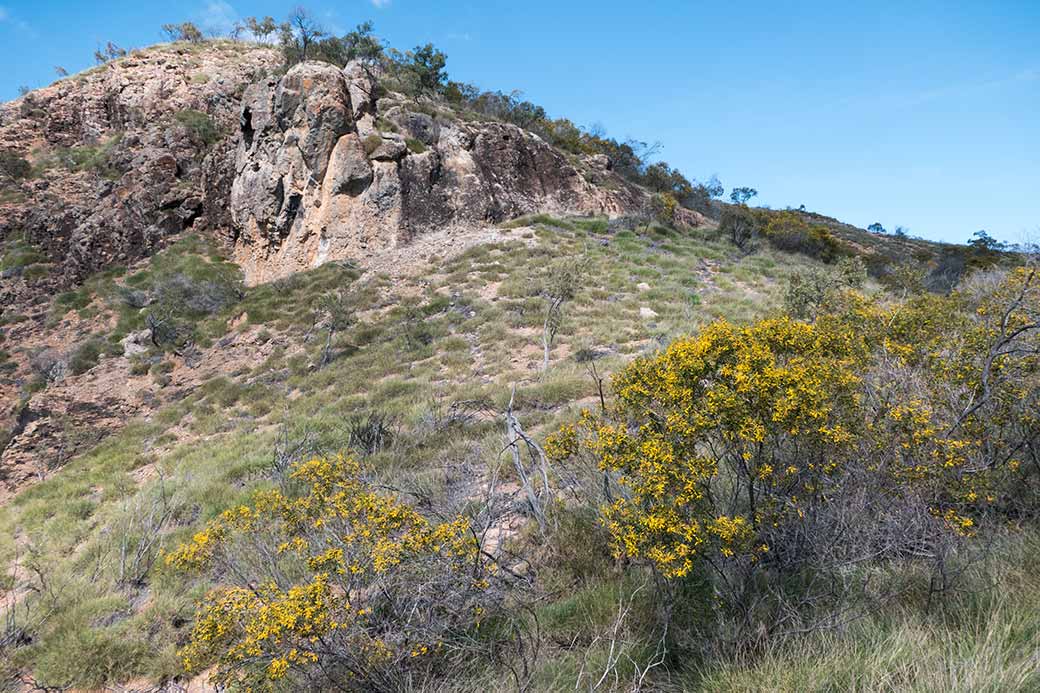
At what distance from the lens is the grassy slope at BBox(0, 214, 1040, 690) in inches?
111

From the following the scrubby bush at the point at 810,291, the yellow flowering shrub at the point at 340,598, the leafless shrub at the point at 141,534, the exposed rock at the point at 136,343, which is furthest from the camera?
the exposed rock at the point at 136,343

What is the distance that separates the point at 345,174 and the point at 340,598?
17.8 m

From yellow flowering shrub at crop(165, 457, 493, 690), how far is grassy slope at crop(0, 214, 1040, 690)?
22.2 inches

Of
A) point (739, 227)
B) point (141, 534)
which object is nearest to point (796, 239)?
point (739, 227)

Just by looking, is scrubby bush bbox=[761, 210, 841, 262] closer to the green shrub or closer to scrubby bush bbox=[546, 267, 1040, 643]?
scrubby bush bbox=[546, 267, 1040, 643]

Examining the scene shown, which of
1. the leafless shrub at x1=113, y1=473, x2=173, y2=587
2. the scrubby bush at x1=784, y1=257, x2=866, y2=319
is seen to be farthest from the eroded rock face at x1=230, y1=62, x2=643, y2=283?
the scrubby bush at x1=784, y1=257, x2=866, y2=319

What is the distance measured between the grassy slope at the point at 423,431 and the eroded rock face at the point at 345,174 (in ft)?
6.19

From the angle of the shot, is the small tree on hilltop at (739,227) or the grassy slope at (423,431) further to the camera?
the small tree on hilltop at (739,227)

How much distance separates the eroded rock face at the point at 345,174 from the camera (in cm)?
1823

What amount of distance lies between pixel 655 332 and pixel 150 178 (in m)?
22.2

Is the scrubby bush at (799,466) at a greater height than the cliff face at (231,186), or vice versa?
the cliff face at (231,186)

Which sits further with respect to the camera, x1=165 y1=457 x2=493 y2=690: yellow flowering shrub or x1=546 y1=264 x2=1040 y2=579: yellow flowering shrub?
x1=546 y1=264 x2=1040 y2=579: yellow flowering shrub

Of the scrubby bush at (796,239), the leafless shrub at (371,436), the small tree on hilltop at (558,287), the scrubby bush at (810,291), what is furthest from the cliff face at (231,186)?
the scrubby bush at (810,291)

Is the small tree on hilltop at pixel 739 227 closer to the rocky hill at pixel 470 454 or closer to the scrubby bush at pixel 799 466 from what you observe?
the rocky hill at pixel 470 454
